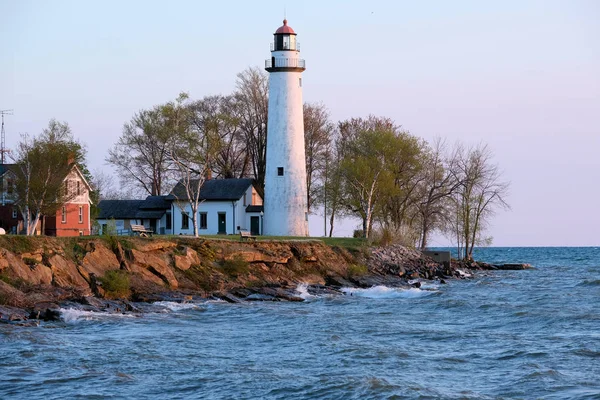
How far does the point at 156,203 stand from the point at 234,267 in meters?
22.7

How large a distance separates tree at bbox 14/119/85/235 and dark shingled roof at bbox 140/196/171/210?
1284 centimetres

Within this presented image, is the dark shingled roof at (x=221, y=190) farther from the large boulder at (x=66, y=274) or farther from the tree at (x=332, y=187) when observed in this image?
the large boulder at (x=66, y=274)

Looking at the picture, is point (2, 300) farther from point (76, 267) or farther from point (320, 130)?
point (320, 130)

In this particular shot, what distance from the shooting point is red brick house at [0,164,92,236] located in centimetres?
4769

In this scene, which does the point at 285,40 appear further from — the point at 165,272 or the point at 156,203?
the point at 165,272

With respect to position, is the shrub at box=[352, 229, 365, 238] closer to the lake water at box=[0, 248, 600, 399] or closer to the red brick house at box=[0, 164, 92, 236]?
the red brick house at box=[0, 164, 92, 236]

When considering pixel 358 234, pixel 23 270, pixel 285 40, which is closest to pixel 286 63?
pixel 285 40

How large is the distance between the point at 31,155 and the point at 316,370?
29720 millimetres

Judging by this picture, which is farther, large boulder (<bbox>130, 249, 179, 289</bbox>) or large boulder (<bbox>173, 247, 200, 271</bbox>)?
large boulder (<bbox>173, 247, 200, 271</bbox>)

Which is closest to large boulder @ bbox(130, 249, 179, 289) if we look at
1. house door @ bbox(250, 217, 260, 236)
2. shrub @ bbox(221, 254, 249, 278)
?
shrub @ bbox(221, 254, 249, 278)

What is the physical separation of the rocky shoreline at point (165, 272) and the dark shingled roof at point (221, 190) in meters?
11.8

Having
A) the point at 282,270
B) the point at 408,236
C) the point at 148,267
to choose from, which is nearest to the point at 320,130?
the point at 408,236

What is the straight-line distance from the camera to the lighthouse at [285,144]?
50.0 meters

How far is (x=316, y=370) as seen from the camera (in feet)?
60.2
